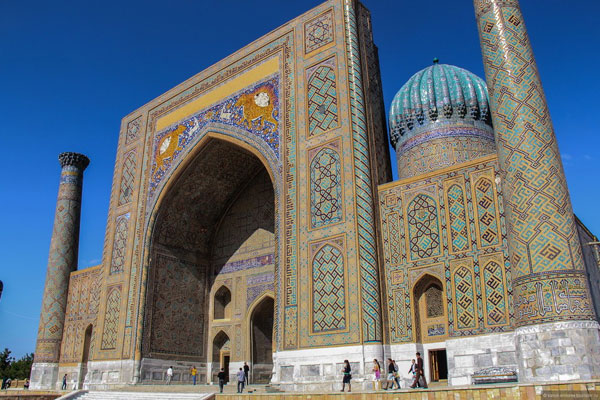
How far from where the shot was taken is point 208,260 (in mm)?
9703

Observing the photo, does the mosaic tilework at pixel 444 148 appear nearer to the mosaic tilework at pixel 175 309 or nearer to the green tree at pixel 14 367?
the mosaic tilework at pixel 175 309

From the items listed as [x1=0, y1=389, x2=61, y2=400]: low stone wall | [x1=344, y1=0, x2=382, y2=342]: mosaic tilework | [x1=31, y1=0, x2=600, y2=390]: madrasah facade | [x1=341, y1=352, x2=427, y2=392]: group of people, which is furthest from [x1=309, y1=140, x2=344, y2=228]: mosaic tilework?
[x1=0, y1=389, x2=61, y2=400]: low stone wall

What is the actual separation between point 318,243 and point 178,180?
11.1ft

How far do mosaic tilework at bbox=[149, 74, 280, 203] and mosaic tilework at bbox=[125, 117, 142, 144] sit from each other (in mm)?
622

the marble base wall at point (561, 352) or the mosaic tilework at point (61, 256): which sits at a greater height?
the mosaic tilework at point (61, 256)

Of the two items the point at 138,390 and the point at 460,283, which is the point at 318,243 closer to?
the point at 460,283

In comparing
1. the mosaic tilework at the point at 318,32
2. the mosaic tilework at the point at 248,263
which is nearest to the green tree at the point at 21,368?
the mosaic tilework at the point at 248,263

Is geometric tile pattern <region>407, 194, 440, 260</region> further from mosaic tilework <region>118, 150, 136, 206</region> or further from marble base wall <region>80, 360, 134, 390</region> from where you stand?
mosaic tilework <region>118, 150, 136, 206</region>

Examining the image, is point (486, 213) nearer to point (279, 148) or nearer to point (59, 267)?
point (279, 148)

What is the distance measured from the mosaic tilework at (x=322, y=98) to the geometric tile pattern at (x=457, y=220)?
1.74 meters

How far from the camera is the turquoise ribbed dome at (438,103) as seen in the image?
8.44 meters

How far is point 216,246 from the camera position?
972cm

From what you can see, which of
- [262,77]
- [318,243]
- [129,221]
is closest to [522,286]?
[318,243]

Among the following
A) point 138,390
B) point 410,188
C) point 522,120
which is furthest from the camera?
point 138,390
